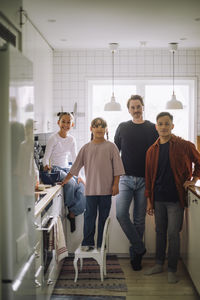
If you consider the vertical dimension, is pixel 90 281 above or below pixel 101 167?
below

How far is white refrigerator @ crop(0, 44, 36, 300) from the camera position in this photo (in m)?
1.50

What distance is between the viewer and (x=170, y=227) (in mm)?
3215

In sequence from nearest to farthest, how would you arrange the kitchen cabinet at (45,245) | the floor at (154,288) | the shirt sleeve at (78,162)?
the kitchen cabinet at (45,245) < the floor at (154,288) < the shirt sleeve at (78,162)

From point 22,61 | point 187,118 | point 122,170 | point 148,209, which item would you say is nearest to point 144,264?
point 148,209

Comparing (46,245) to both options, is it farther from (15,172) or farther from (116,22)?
(116,22)

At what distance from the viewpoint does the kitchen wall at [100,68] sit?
4812mm

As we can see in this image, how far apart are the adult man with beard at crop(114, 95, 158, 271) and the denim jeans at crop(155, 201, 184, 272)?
259mm

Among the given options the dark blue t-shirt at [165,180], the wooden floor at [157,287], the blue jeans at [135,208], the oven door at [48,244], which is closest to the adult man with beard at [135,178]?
the blue jeans at [135,208]

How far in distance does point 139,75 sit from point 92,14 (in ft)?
5.89

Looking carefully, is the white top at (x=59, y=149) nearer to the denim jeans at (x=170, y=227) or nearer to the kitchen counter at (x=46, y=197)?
the kitchen counter at (x=46, y=197)

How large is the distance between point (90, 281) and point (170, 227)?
87 cm

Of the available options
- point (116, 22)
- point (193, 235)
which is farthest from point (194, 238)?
point (116, 22)

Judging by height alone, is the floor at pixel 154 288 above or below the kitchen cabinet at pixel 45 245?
below

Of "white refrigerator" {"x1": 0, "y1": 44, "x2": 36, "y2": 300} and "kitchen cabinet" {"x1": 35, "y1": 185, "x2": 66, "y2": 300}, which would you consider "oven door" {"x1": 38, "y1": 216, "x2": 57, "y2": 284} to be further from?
"white refrigerator" {"x1": 0, "y1": 44, "x2": 36, "y2": 300}
